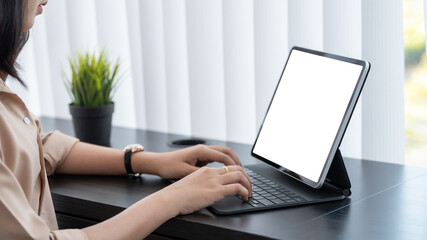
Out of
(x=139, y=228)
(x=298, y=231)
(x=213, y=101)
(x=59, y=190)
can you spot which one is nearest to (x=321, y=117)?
(x=298, y=231)

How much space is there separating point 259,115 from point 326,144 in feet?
2.01

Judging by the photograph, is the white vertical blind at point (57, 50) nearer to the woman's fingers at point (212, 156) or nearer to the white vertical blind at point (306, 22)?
the white vertical blind at point (306, 22)

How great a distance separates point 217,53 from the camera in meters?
1.83

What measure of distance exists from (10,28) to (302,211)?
584 mm

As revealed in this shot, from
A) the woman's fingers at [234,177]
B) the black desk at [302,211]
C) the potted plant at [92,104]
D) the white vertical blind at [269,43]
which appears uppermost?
the white vertical blind at [269,43]

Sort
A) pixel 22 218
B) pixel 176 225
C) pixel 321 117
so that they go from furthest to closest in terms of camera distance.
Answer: pixel 321 117, pixel 176 225, pixel 22 218

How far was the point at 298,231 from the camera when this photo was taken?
99 centimetres

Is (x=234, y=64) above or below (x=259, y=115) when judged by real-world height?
above

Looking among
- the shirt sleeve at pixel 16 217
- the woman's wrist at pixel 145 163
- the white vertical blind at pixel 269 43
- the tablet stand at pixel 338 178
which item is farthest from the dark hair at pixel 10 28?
the white vertical blind at pixel 269 43

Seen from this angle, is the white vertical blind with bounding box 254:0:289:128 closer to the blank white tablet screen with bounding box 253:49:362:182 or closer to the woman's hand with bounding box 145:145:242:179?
the blank white tablet screen with bounding box 253:49:362:182

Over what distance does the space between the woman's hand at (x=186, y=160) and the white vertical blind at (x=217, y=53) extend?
44 cm

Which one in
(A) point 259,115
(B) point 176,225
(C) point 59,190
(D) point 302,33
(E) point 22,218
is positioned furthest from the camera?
(A) point 259,115

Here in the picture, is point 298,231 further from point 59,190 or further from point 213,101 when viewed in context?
point 213,101

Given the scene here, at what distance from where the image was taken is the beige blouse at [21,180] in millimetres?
949
